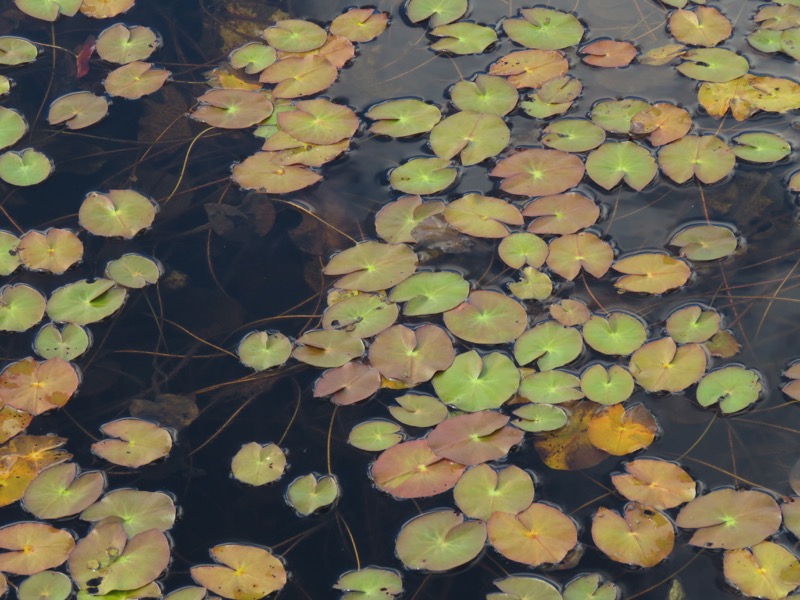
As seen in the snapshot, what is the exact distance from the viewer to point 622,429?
3.08 m

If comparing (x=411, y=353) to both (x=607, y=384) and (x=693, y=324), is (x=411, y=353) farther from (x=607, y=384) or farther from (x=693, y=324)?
(x=693, y=324)

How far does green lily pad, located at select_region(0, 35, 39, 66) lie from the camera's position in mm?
4562

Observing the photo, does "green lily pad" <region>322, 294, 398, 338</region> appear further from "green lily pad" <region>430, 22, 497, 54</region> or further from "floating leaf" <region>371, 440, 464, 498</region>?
"green lily pad" <region>430, 22, 497, 54</region>

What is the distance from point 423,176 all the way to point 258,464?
1570 mm

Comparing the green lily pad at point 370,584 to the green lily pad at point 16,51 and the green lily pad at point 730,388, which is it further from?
the green lily pad at point 16,51

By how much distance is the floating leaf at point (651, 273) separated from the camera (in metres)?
3.46

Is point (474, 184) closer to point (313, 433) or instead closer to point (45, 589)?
point (313, 433)

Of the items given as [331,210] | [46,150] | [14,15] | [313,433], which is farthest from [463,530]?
[14,15]

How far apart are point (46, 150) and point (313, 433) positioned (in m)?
2.15

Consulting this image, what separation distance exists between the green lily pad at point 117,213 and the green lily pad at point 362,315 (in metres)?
1.05

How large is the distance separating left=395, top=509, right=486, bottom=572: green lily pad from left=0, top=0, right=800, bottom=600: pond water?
38mm

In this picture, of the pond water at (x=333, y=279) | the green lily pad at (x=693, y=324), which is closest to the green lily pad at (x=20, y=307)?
the pond water at (x=333, y=279)

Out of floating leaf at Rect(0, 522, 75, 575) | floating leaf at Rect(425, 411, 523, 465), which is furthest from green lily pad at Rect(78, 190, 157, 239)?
floating leaf at Rect(425, 411, 523, 465)

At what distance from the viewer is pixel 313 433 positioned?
3.19m
